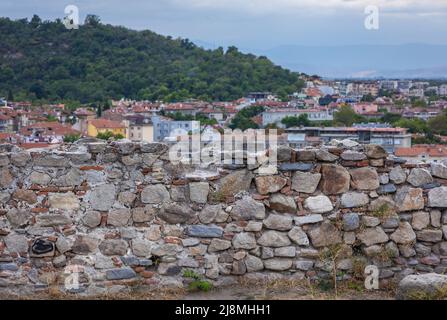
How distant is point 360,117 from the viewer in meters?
78.1

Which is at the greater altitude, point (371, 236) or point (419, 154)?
point (371, 236)

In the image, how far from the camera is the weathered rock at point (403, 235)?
549 centimetres

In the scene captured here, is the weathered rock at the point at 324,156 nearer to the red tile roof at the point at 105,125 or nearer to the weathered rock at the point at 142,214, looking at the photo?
the weathered rock at the point at 142,214

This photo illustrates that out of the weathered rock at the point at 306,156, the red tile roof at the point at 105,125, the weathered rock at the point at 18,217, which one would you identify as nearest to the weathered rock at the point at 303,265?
the weathered rock at the point at 306,156

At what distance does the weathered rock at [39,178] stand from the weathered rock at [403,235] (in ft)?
8.55

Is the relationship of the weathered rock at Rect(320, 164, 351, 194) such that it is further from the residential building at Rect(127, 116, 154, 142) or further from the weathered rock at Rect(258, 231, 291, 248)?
the residential building at Rect(127, 116, 154, 142)

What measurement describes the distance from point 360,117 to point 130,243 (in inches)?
2935

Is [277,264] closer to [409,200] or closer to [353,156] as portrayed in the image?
[353,156]

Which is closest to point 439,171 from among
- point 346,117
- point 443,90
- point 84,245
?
point 84,245

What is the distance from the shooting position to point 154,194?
17.8 feet

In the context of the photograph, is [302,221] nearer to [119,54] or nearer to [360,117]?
[360,117]

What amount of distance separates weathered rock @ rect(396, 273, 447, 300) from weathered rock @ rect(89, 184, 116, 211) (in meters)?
2.16

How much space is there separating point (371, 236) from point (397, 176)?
50cm

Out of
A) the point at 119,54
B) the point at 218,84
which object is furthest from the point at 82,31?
the point at 218,84
